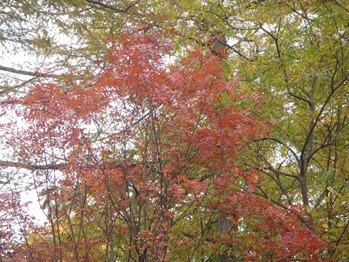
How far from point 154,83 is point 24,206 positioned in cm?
184

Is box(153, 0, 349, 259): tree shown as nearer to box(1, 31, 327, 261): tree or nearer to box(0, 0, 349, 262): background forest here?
box(0, 0, 349, 262): background forest

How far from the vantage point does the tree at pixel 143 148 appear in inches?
151

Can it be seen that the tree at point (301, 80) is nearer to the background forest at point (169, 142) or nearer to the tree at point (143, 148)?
the background forest at point (169, 142)

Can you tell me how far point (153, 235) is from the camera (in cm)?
366

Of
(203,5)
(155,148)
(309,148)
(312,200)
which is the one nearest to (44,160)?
(155,148)

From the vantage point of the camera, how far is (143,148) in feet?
13.6

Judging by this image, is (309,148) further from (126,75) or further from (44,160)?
(44,160)

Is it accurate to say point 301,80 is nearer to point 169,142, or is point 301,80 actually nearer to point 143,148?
point 169,142

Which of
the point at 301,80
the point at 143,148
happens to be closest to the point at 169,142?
the point at 143,148

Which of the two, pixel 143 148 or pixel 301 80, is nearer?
pixel 301 80

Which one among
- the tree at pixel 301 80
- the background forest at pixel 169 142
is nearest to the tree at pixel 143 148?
the background forest at pixel 169 142

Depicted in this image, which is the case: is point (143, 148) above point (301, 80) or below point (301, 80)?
below

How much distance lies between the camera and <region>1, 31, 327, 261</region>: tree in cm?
384

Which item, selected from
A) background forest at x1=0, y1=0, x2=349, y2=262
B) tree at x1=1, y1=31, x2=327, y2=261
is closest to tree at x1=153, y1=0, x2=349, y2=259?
background forest at x1=0, y1=0, x2=349, y2=262
